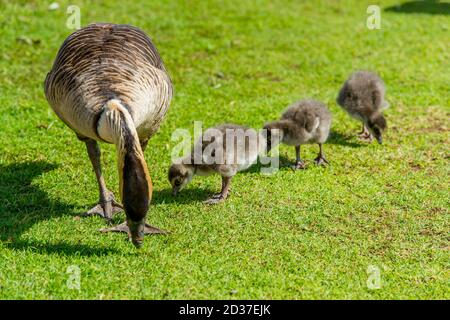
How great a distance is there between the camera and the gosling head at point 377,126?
8867mm

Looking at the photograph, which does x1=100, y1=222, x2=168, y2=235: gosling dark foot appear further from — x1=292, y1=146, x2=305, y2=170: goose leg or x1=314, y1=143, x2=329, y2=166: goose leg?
x1=314, y1=143, x2=329, y2=166: goose leg

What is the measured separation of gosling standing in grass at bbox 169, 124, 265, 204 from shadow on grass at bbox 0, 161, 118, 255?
1.22 meters

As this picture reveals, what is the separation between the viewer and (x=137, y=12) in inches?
544

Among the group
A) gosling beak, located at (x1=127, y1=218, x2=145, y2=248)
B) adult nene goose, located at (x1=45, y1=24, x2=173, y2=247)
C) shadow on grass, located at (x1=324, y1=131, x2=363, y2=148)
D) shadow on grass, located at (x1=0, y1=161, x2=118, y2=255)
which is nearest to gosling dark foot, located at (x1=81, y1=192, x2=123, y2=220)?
adult nene goose, located at (x1=45, y1=24, x2=173, y2=247)

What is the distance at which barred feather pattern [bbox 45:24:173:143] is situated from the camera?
5.96m

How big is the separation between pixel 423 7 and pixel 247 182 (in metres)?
Result: 9.56

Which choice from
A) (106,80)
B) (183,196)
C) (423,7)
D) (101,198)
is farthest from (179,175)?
(423,7)

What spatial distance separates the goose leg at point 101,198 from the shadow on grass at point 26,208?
0.91 ft

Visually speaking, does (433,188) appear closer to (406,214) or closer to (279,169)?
(406,214)

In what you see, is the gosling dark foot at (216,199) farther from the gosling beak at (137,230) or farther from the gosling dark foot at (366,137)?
the gosling dark foot at (366,137)

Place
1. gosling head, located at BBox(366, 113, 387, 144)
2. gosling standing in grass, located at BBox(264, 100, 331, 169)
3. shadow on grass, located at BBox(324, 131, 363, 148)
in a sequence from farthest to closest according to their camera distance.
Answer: shadow on grass, located at BBox(324, 131, 363, 148) < gosling head, located at BBox(366, 113, 387, 144) < gosling standing in grass, located at BBox(264, 100, 331, 169)

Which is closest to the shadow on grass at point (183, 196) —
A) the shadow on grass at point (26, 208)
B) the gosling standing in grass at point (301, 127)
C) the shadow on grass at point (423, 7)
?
the shadow on grass at point (26, 208)

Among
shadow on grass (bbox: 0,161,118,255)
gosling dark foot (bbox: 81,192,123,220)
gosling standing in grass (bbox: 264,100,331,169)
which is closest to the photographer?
shadow on grass (bbox: 0,161,118,255)

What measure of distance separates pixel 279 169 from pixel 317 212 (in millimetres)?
1279
